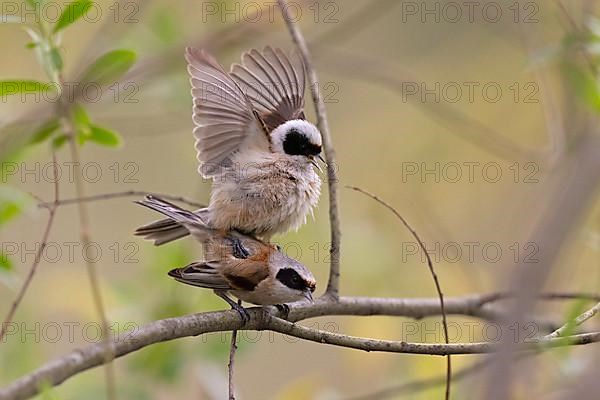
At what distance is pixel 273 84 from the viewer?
3.45 m

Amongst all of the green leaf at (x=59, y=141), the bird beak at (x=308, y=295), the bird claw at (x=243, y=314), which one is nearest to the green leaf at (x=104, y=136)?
the green leaf at (x=59, y=141)

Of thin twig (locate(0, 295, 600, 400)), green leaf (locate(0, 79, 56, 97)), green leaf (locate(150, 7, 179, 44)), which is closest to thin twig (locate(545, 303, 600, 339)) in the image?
thin twig (locate(0, 295, 600, 400))

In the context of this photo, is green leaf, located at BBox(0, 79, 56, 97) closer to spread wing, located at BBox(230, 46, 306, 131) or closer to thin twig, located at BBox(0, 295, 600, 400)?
thin twig, located at BBox(0, 295, 600, 400)

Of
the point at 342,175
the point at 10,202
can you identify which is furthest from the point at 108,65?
the point at 342,175

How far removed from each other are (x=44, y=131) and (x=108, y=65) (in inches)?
11.9

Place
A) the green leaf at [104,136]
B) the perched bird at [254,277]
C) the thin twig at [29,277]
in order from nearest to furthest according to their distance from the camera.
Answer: the thin twig at [29,277] < the perched bird at [254,277] < the green leaf at [104,136]

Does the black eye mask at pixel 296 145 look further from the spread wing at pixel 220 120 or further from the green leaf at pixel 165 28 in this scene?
the green leaf at pixel 165 28

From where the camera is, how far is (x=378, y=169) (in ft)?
19.8

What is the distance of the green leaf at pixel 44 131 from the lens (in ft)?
8.45

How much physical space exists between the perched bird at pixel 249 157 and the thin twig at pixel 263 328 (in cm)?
44

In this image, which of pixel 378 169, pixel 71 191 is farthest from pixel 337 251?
pixel 71 191

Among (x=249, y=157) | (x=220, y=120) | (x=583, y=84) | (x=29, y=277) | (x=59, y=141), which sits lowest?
(x=29, y=277)

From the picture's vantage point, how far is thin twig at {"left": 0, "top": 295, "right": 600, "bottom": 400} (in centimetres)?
169

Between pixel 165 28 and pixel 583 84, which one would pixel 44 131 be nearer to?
pixel 165 28
